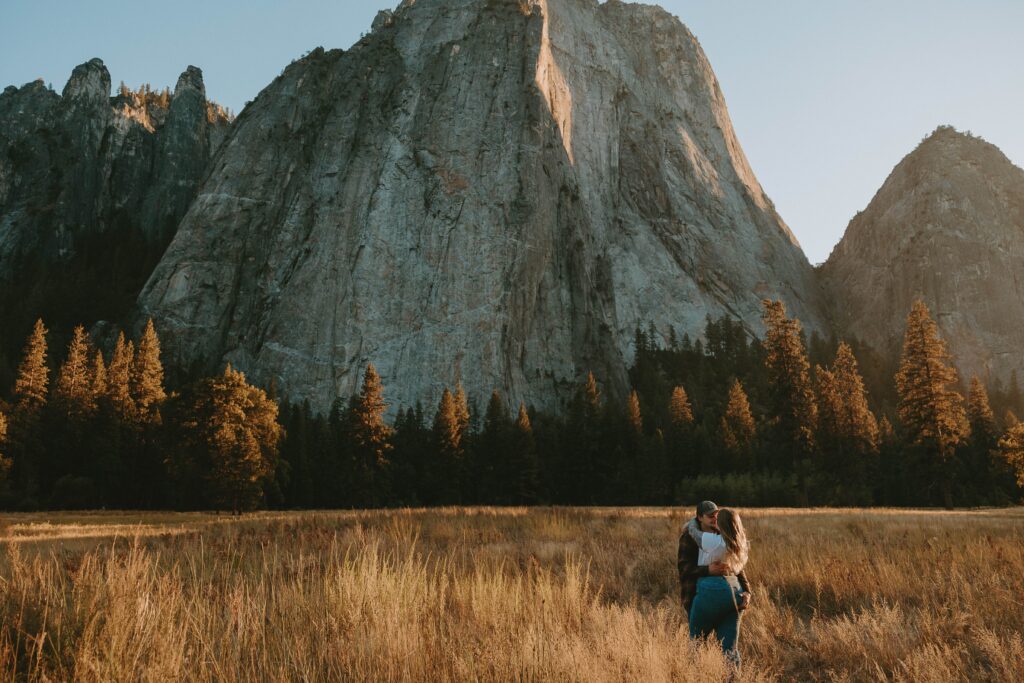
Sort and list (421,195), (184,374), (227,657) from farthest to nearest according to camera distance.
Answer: (421,195) < (184,374) < (227,657)

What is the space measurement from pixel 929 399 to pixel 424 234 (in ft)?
234

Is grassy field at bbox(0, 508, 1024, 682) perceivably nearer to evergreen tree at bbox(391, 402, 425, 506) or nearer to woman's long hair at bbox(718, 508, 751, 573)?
woman's long hair at bbox(718, 508, 751, 573)

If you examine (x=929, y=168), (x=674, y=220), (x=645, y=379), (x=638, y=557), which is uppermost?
(x=929, y=168)

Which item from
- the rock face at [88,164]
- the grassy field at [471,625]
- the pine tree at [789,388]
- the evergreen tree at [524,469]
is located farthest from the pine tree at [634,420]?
the rock face at [88,164]

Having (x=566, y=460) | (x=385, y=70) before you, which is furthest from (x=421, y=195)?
(x=566, y=460)

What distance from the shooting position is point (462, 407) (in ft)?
224

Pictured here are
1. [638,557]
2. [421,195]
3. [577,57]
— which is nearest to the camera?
[638,557]

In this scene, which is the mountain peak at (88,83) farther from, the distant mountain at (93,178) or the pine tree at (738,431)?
the pine tree at (738,431)

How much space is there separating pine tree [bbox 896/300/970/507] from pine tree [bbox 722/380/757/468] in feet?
71.3

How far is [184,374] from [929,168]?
159166 mm

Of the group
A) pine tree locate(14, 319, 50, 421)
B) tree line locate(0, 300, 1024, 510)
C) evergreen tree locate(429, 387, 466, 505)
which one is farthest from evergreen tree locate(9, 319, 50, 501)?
evergreen tree locate(429, 387, 466, 505)

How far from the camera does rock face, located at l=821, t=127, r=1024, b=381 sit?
131 metres

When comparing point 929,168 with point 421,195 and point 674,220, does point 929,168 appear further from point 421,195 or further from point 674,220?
point 421,195

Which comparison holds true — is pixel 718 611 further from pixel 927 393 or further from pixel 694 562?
pixel 927 393
